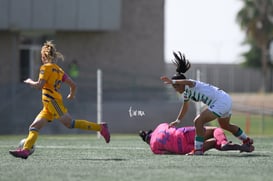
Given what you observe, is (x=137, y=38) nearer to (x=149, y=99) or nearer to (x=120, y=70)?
(x=120, y=70)

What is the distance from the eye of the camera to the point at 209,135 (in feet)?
45.9

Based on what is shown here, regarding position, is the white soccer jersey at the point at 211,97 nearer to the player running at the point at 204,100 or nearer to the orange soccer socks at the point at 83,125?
the player running at the point at 204,100

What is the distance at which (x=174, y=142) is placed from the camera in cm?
1373

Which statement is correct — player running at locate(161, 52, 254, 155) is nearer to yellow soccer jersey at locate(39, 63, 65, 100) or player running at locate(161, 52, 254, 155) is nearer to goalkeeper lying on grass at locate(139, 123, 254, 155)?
goalkeeper lying on grass at locate(139, 123, 254, 155)

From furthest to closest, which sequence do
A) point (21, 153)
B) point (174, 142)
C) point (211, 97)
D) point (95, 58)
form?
point (95, 58) → point (174, 142) → point (211, 97) → point (21, 153)

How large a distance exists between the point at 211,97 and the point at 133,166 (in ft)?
8.00

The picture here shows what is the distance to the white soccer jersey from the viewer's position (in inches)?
527

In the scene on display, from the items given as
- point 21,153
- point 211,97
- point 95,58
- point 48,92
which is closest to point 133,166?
point 21,153

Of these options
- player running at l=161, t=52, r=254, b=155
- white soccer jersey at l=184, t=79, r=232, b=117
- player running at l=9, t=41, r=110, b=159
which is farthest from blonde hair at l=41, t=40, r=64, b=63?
white soccer jersey at l=184, t=79, r=232, b=117

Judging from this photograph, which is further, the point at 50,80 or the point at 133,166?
the point at 50,80

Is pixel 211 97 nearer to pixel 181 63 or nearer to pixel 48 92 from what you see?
pixel 181 63

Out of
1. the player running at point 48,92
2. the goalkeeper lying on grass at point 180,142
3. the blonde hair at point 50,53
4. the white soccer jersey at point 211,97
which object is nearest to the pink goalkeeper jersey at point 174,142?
the goalkeeper lying on grass at point 180,142

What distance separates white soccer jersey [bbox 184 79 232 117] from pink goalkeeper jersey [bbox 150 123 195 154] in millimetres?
621

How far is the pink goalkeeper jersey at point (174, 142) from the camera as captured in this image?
45.1 feet
